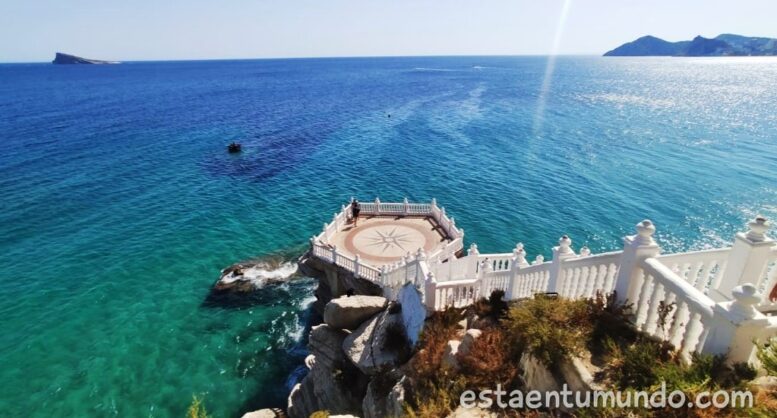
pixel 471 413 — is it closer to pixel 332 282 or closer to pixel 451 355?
pixel 451 355

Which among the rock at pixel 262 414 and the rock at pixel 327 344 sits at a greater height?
the rock at pixel 327 344

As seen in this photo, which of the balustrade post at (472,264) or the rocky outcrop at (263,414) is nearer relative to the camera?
the balustrade post at (472,264)

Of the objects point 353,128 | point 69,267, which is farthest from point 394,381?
point 353,128

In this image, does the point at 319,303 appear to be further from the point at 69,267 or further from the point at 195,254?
the point at 69,267

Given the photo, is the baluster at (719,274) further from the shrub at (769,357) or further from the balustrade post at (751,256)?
the shrub at (769,357)

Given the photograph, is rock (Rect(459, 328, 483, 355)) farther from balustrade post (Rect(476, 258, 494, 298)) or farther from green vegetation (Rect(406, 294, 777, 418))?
balustrade post (Rect(476, 258, 494, 298))

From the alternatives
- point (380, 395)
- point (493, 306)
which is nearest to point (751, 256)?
point (493, 306)

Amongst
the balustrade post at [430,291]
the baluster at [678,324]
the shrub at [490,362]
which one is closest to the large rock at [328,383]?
the balustrade post at [430,291]
